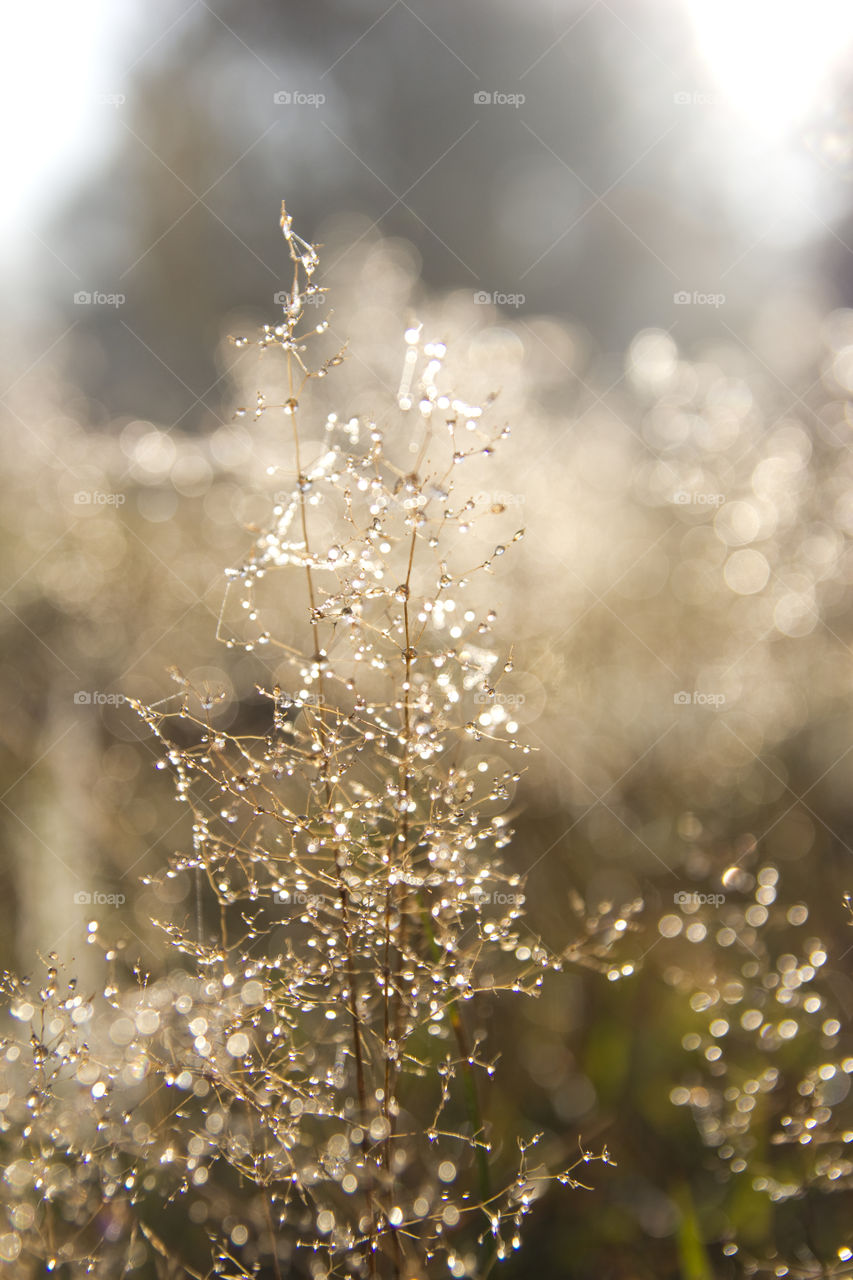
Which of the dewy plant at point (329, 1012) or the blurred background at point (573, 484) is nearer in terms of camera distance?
the dewy plant at point (329, 1012)

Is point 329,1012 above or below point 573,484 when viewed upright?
below

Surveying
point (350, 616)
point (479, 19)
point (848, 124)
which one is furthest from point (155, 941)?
point (479, 19)

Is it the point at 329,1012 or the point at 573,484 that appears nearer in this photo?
the point at 329,1012

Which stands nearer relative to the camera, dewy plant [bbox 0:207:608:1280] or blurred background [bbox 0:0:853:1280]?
dewy plant [bbox 0:207:608:1280]
